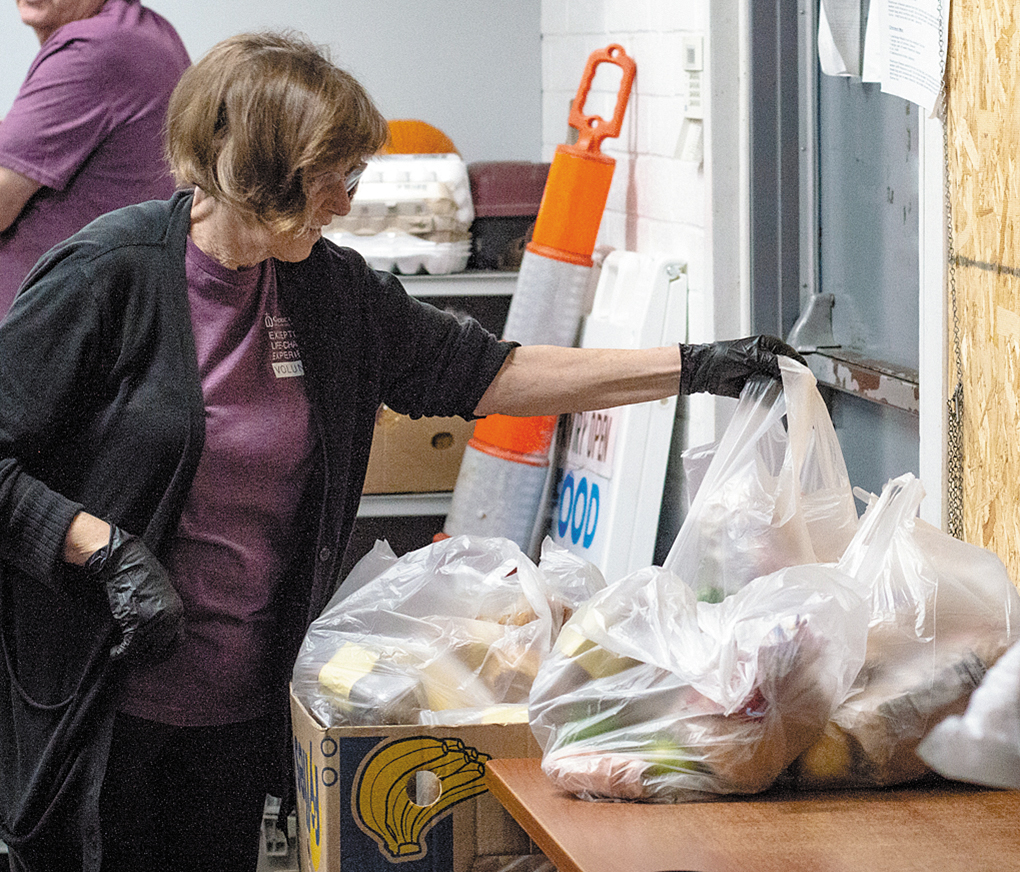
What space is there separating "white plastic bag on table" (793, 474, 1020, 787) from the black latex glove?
15.0 inches

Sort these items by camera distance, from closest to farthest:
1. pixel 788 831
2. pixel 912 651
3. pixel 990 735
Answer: pixel 990 735 < pixel 788 831 < pixel 912 651

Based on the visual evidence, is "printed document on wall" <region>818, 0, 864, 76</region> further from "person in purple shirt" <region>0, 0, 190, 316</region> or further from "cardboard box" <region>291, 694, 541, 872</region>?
"person in purple shirt" <region>0, 0, 190, 316</region>

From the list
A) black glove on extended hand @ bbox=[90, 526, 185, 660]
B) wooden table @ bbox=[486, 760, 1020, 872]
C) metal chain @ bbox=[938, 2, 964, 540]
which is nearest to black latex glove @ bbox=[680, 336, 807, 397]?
metal chain @ bbox=[938, 2, 964, 540]

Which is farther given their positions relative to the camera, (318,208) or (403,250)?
(403,250)

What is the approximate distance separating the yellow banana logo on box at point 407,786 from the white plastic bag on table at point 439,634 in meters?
0.04

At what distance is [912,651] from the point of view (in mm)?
1180

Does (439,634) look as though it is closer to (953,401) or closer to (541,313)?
(953,401)

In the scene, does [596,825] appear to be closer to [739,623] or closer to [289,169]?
[739,623]

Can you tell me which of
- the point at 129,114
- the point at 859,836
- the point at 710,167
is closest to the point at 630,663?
the point at 859,836

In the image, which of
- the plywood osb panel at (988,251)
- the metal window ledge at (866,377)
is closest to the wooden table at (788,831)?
the plywood osb panel at (988,251)

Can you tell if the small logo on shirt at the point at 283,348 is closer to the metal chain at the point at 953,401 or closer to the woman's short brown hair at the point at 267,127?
the woman's short brown hair at the point at 267,127

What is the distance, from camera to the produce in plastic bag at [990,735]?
0.85 metres

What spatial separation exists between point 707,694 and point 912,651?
0.20 metres

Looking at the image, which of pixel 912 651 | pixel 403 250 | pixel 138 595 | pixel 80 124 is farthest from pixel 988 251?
pixel 403 250
